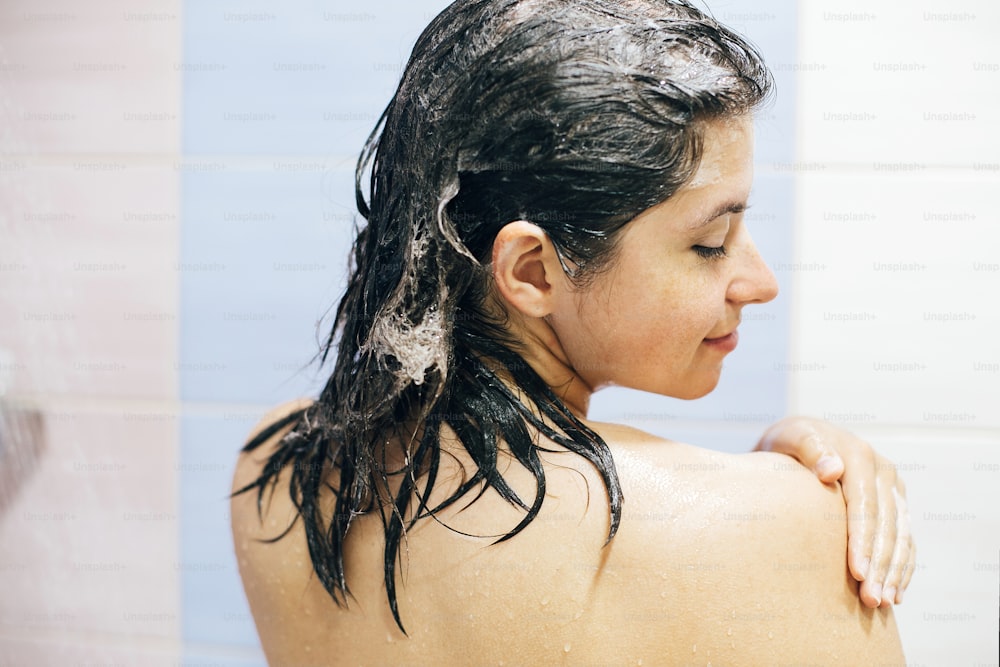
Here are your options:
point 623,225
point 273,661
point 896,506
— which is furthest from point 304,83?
point 896,506

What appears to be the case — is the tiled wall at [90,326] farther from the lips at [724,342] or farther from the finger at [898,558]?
the finger at [898,558]

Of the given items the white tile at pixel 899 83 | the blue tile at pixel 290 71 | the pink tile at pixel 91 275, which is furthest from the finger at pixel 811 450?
the pink tile at pixel 91 275

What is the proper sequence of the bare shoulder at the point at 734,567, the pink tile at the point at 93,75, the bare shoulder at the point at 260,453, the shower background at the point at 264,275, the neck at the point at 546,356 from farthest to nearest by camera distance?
the pink tile at the point at 93,75, the shower background at the point at 264,275, the bare shoulder at the point at 260,453, the neck at the point at 546,356, the bare shoulder at the point at 734,567

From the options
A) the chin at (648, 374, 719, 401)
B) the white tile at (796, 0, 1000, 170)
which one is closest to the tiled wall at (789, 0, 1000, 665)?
the white tile at (796, 0, 1000, 170)

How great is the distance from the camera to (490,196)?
61 centimetres

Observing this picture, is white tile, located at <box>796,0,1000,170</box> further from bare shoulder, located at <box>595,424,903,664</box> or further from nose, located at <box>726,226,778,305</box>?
bare shoulder, located at <box>595,424,903,664</box>

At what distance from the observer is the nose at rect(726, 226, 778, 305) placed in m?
0.65

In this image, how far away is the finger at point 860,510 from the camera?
1.94 ft

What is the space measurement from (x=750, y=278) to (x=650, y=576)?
0.25 meters

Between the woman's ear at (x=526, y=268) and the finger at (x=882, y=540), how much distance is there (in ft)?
1.01

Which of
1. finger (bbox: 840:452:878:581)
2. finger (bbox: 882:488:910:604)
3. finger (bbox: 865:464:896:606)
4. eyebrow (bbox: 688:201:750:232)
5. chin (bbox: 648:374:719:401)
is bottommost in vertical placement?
finger (bbox: 882:488:910:604)

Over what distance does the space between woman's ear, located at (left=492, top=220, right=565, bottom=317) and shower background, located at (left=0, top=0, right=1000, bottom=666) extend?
361 millimetres

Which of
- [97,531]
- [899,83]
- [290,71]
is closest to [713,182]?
[899,83]

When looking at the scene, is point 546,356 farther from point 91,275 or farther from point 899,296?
point 91,275
